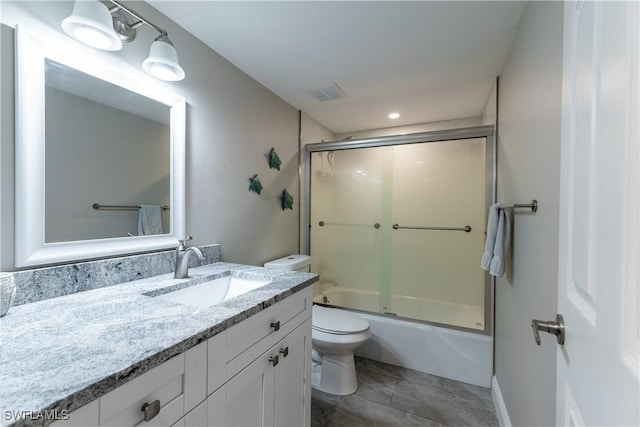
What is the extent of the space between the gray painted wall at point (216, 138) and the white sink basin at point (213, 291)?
0.33 meters

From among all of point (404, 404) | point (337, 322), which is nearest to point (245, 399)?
point (337, 322)

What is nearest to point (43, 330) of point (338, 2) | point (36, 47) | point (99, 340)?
point (99, 340)

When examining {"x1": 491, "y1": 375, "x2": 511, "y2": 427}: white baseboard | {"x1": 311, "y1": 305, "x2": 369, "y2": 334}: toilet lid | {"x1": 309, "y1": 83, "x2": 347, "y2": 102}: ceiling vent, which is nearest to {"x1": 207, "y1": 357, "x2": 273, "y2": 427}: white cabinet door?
{"x1": 311, "y1": 305, "x2": 369, "y2": 334}: toilet lid

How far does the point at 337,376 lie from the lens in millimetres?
1802

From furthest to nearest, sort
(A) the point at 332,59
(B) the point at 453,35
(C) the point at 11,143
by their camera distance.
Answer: (A) the point at 332,59 → (B) the point at 453,35 → (C) the point at 11,143

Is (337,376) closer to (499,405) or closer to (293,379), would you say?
(293,379)

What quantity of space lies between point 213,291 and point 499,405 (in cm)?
183

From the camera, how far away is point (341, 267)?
2725 mm

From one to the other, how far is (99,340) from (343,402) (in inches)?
62.4

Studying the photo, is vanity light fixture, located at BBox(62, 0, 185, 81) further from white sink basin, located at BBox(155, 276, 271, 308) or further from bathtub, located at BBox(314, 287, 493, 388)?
bathtub, located at BBox(314, 287, 493, 388)

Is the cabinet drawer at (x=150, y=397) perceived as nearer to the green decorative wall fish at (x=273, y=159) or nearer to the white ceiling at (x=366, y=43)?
the white ceiling at (x=366, y=43)

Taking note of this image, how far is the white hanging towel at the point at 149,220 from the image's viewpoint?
1229 mm

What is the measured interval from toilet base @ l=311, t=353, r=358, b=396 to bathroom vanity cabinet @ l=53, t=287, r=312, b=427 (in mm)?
604

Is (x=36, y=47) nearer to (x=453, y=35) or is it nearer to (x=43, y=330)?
(x=43, y=330)
